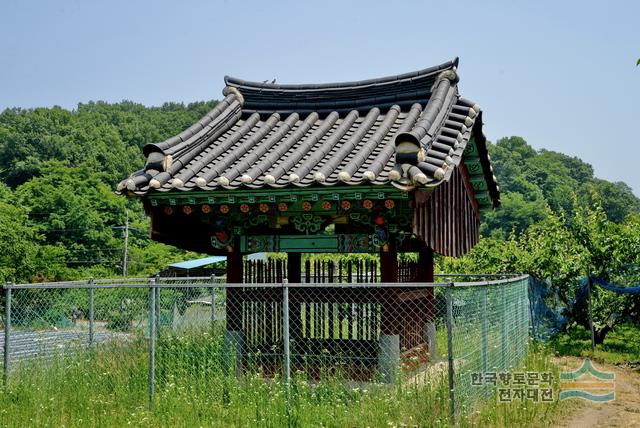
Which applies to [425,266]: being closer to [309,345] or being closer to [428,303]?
[428,303]

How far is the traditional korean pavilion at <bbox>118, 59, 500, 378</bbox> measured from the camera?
30.0ft

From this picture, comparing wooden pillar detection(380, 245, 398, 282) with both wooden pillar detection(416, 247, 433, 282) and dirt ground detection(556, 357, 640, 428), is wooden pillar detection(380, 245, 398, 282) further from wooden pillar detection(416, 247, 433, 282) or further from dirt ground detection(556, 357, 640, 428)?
dirt ground detection(556, 357, 640, 428)

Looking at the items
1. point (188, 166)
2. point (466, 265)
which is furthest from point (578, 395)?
point (466, 265)

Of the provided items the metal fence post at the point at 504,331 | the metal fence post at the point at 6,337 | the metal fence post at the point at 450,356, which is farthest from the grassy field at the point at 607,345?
the metal fence post at the point at 6,337

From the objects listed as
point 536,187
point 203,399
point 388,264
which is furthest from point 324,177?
point 536,187

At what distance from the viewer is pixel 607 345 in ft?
53.9

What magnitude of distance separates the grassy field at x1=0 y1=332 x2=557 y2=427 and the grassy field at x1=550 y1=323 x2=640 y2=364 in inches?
253

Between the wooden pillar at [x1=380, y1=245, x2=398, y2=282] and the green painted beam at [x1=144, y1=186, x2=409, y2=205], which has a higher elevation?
the green painted beam at [x1=144, y1=186, x2=409, y2=205]

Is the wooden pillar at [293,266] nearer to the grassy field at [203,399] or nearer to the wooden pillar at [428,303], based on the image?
the grassy field at [203,399]

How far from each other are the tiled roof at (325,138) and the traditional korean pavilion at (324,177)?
20mm

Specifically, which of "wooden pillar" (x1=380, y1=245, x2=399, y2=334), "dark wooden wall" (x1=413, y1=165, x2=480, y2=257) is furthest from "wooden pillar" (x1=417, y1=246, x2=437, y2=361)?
"wooden pillar" (x1=380, y1=245, x2=399, y2=334)

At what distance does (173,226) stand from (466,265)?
16.3m

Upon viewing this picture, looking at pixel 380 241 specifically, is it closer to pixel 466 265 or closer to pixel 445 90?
pixel 445 90

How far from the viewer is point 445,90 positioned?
36.0 ft
